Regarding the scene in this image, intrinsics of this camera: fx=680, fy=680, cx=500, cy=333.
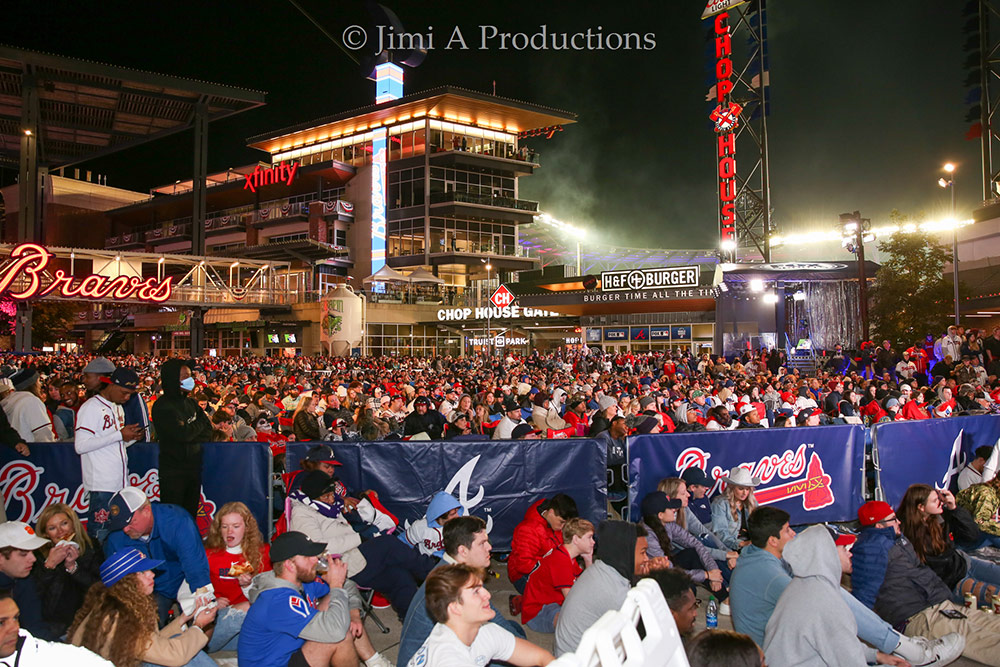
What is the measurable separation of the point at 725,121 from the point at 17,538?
39.3 meters

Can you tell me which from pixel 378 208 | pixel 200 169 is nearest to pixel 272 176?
pixel 378 208

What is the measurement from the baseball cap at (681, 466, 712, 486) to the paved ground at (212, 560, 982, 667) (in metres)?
1.10

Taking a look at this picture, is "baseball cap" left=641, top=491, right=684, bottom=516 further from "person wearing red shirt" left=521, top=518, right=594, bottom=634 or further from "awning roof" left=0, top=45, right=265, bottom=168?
"awning roof" left=0, top=45, right=265, bottom=168

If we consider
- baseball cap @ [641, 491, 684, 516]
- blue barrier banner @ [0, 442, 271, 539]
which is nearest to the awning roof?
blue barrier banner @ [0, 442, 271, 539]

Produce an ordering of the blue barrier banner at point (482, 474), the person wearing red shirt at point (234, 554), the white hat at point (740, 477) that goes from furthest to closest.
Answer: the blue barrier banner at point (482, 474) < the white hat at point (740, 477) < the person wearing red shirt at point (234, 554)

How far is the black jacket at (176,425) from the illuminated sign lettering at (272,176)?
54.9 m

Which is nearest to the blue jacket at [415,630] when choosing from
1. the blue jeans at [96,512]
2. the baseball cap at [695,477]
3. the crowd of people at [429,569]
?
the crowd of people at [429,569]

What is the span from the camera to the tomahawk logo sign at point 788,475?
809 centimetres

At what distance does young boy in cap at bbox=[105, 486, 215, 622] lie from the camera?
200 inches

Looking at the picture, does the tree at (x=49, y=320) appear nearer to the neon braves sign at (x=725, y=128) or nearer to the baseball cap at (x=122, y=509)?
the neon braves sign at (x=725, y=128)

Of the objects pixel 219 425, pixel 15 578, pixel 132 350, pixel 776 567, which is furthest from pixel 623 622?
pixel 132 350

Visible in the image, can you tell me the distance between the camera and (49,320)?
4991cm

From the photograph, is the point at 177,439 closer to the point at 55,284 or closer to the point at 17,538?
the point at 17,538

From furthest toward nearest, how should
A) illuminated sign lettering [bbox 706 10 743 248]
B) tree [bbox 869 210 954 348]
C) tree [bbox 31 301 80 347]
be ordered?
tree [bbox 31 301 80 347]
illuminated sign lettering [bbox 706 10 743 248]
tree [bbox 869 210 954 348]
